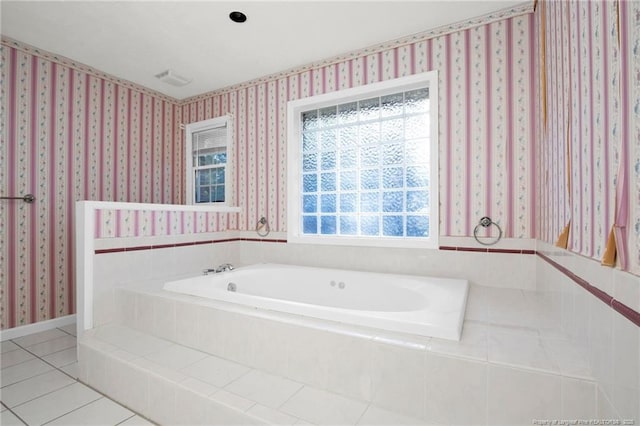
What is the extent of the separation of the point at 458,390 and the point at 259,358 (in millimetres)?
912

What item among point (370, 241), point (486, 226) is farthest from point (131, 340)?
point (486, 226)

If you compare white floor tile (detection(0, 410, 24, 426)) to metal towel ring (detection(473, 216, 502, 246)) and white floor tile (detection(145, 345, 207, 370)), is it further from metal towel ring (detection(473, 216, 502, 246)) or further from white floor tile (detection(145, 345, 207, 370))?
metal towel ring (detection(473, 216, 502, 246))

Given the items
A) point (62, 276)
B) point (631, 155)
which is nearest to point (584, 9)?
point (631, 155)

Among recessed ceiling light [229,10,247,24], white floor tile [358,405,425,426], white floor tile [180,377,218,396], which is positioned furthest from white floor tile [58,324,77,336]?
recessed ceiling light [229,10,247,24]

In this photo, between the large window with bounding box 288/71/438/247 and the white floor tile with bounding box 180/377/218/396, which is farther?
the large window with bounding box 288/71/438/247

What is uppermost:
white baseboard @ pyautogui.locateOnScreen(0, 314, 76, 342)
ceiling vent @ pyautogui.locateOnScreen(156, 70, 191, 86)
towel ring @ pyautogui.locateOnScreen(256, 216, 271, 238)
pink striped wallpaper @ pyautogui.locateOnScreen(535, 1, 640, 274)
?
ceiling vent @ pyautogui.locateOnScreen(156, 70, 191, 86)

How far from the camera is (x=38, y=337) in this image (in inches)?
102

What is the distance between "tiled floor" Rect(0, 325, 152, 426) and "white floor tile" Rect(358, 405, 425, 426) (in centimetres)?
111

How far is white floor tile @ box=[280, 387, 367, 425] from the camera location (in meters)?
1.17

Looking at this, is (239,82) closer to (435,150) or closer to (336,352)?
(435,150)

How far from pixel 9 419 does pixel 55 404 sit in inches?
6.9

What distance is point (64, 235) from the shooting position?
2.89m

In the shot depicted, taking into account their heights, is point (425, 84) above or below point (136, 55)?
below

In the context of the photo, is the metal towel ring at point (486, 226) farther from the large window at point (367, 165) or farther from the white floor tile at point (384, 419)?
the white floor tile at point (384, 419)
